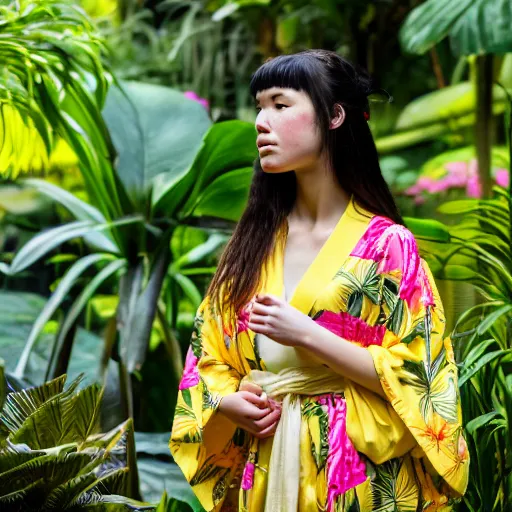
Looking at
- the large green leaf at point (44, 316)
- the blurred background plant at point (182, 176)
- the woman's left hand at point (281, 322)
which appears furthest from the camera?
the large green leaf at point (44, 316)

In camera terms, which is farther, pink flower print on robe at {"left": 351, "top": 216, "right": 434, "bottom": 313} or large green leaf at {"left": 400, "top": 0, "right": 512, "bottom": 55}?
large green leaf at {"left": 400, "top": 0, "right": 512, "bottom": 55}

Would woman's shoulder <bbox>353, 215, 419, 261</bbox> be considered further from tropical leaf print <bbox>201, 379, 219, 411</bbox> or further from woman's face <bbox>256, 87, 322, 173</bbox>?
tropical leaf print <bbox>201, 379, 219, 411</bbox>

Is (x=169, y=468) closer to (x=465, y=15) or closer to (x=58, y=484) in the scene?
(x=58, y=484)

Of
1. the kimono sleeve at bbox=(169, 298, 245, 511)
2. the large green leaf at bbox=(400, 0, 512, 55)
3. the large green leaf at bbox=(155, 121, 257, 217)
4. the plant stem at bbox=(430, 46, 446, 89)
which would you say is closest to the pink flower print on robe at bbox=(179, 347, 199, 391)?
the kimono sleeve at bbox=(169, 298, 245, 511)

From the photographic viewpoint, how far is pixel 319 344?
4.34 feet

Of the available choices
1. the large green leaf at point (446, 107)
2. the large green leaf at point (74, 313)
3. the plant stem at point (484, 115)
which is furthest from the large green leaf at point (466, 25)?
the large green leaf at point (74, 313)

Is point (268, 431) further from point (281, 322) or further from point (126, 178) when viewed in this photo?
point (126, 178)

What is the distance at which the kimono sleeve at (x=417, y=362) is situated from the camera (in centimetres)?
135

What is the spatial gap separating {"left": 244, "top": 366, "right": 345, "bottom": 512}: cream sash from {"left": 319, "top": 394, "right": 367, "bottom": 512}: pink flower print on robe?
5 centimetres

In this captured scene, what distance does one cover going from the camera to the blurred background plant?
6.79ft

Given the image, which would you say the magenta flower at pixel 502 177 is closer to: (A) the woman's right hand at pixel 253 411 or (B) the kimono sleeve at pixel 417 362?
(B) the kimono sleeve at pixel 417 362

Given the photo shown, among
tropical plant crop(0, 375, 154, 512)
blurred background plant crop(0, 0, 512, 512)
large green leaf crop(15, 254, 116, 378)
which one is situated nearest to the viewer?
tropical plant crop(0, 375, 154, 512)

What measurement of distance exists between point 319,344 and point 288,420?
14 cm

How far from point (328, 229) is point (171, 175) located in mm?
1242
